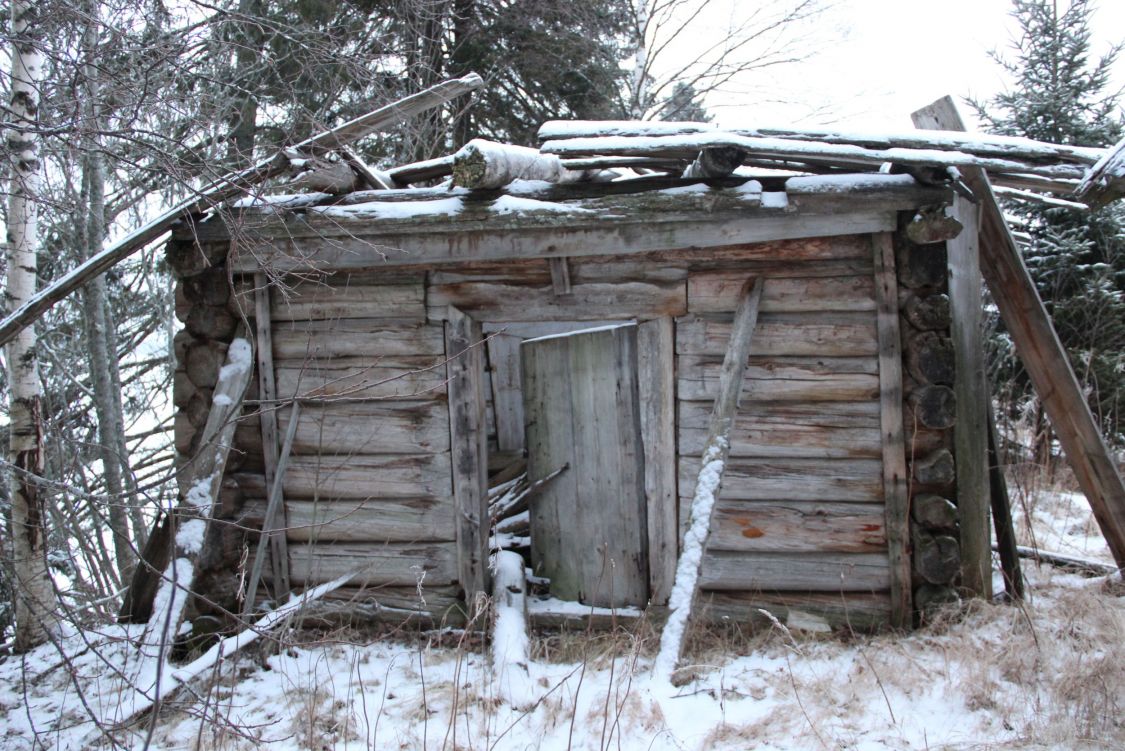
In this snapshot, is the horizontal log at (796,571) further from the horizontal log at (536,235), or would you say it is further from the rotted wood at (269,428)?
the rotted wood at (269,428)

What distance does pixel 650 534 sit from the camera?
4.90 meters

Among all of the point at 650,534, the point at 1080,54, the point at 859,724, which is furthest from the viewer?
the point at 1080,54

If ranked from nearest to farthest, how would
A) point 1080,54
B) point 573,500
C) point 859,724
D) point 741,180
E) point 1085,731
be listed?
point 1085,731 < point 859,724 < point 741,180 < point 573,500 < point 1080,54

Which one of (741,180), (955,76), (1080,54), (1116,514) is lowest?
(1116,514)

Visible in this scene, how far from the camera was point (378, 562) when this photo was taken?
5086 millimetres

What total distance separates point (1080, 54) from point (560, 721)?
28.9 feet

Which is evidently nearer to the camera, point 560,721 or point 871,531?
point 560,721

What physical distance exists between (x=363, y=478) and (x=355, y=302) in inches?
41.0

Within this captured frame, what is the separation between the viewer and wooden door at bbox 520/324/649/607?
205 inches

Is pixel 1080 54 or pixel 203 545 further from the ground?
pixel 1080 54

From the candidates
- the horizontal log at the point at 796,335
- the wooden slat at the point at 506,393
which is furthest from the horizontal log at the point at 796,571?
the wooden slat at the point at 506,393

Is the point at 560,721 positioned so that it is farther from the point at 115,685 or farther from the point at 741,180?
the point at 741,180

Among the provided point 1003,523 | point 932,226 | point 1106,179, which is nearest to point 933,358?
point 932,226

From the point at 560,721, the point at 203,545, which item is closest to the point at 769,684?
the point at 560,721
